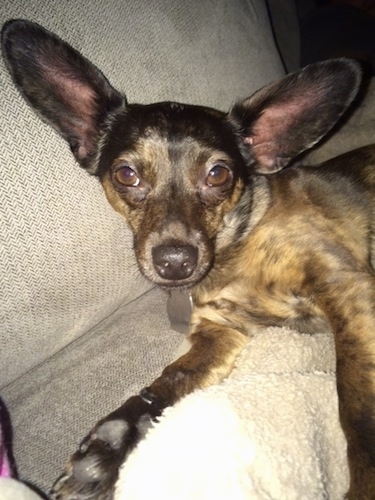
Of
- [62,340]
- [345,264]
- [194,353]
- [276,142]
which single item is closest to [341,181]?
[276,142]

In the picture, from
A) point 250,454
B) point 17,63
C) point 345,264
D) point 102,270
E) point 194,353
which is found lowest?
point 194,353

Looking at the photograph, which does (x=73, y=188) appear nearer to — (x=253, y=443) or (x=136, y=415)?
(x=136, y=415)

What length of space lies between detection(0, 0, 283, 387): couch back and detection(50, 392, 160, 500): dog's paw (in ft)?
1.29

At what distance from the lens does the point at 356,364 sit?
146cm

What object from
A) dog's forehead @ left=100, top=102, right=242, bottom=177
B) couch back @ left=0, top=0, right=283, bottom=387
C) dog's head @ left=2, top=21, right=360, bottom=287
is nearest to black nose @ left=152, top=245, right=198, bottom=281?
dog's head @ left=2, top=21, right=360, bottom=287

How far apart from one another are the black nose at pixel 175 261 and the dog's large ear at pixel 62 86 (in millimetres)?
459

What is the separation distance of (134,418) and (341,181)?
1320 mm

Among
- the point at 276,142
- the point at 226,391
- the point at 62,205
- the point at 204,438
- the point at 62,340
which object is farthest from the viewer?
the point at 276,142

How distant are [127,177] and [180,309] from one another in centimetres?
56

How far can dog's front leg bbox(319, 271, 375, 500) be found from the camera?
1.28 metres

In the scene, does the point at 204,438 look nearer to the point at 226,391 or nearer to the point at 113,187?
the point at 226,391

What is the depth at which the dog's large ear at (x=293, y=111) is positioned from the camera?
178 centimetres

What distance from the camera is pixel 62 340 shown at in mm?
1731

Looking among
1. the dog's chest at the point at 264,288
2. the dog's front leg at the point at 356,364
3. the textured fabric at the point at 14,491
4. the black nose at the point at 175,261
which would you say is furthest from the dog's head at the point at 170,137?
the textured fabric at the point at 14,491
